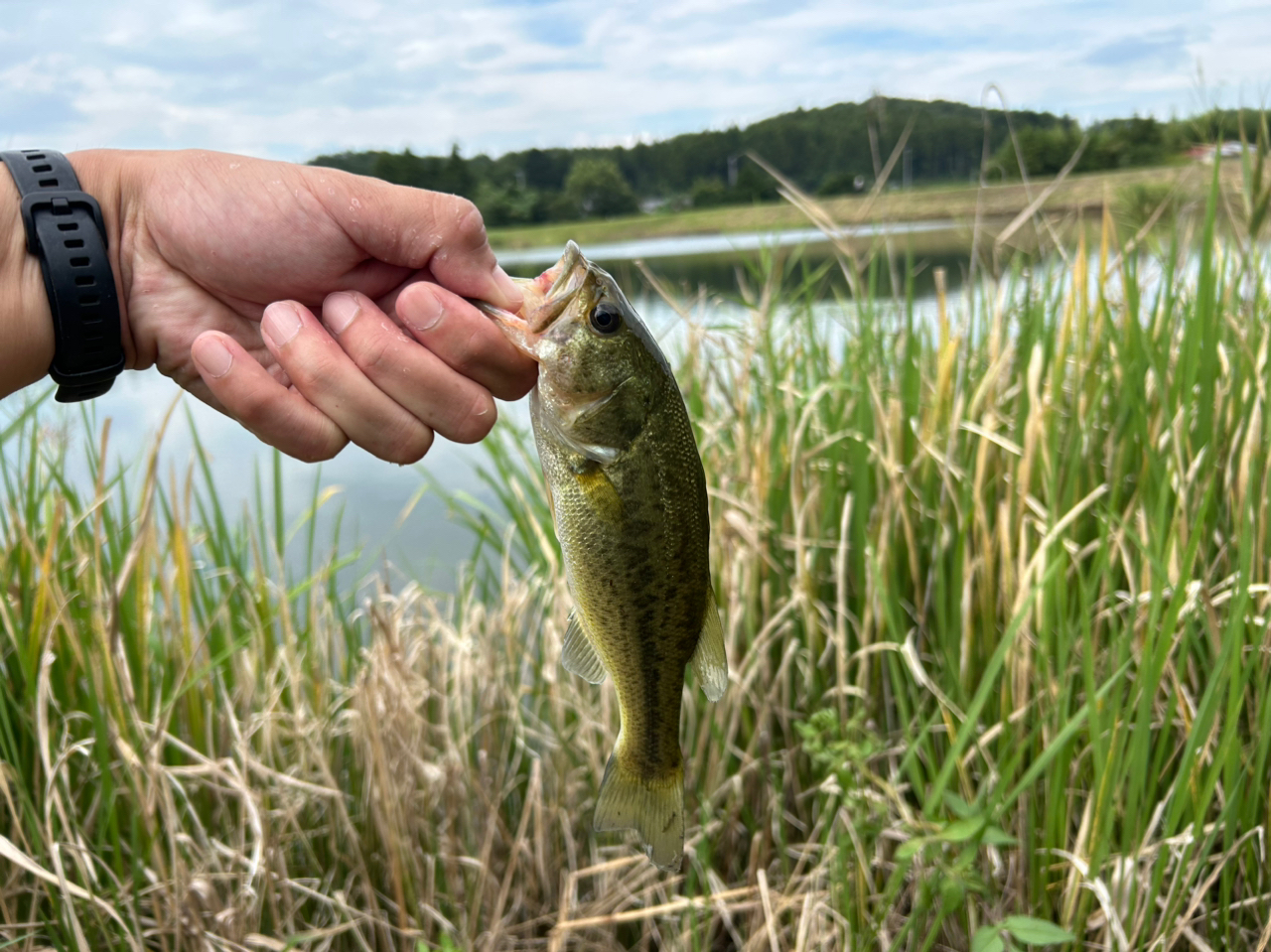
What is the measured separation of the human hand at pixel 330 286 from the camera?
1724mm

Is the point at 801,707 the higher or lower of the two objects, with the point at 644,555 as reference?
lower

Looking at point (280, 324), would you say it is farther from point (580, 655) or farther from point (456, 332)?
point (580, 655)

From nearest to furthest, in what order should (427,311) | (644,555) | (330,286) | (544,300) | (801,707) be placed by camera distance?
(644,555), (544,300), (427,311), (330,286), (801,707)

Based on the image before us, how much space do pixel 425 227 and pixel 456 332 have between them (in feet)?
0.63

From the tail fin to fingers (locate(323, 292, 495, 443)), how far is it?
64 centimetres

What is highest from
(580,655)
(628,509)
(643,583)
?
(628,509)

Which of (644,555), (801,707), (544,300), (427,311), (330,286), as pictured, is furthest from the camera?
(801,707)

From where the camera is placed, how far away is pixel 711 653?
5.03ft

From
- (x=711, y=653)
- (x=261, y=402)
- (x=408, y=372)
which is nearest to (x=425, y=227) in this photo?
(x=408, y=372)

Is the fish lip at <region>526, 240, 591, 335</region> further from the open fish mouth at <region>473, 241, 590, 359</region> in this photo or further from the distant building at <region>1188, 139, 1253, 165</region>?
the distant building at <region>1188, 139, 1253, 165</region>

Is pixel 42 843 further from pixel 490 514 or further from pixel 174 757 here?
pixel 490 514

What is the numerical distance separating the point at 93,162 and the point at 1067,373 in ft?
9.49

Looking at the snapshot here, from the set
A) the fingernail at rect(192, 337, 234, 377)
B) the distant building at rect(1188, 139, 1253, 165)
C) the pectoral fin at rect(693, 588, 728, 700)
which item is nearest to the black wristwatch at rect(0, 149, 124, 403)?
the fingernail at rect(192, 337, 234, 377)

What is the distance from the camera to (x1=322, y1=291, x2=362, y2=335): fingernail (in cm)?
176
